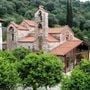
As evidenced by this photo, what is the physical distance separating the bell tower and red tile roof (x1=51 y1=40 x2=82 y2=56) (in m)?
2.37

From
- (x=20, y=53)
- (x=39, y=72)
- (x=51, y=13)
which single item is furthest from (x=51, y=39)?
(x=51, y=13)

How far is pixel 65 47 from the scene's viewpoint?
58344 mm

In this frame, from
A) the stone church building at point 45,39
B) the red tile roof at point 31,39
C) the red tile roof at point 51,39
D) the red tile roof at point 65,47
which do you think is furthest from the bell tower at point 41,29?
the red tile roof at point 65,47

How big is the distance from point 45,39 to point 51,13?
112 feet

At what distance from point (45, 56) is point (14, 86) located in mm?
5524

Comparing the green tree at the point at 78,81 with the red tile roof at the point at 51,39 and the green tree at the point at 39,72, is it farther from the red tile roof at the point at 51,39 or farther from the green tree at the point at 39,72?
the red tile roof at the point at 51,39

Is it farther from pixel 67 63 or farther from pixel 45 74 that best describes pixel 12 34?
pixel 45 74

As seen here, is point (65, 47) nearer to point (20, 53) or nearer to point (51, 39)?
point (51, 39)

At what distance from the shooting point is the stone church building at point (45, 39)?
57.9m

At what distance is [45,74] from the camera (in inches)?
1480

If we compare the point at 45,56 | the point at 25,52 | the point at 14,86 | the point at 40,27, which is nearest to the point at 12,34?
the point at 40,27

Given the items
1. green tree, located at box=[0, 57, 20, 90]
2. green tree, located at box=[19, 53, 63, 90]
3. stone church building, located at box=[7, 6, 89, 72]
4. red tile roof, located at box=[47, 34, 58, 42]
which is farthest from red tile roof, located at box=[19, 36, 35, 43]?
green tree, located at box=[0, 57, 20, 90]

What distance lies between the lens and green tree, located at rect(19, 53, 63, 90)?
3734cm

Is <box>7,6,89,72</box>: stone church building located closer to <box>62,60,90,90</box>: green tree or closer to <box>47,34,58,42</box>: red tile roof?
<box>47,34,58,42</box>: red tile roof
